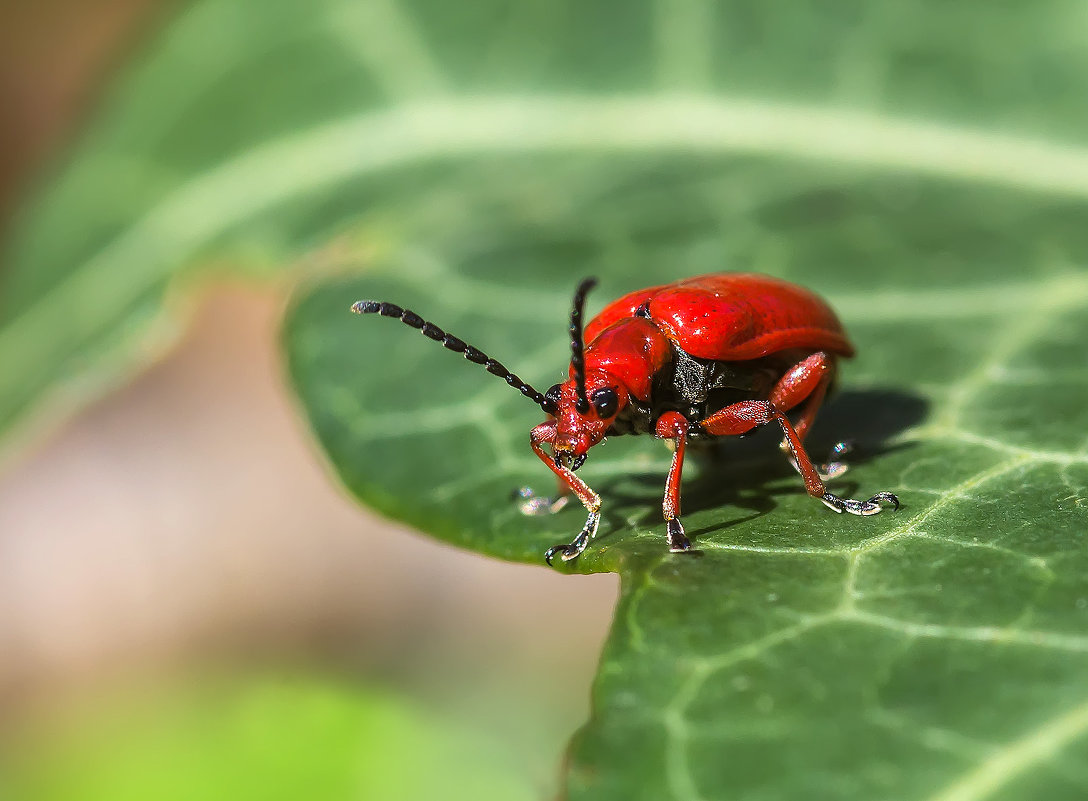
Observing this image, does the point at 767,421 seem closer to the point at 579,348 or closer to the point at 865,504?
the point at 865,504

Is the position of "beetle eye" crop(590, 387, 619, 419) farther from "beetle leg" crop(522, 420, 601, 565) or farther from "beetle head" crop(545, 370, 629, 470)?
"beetle leg" crop(522, 420, 601, 565)

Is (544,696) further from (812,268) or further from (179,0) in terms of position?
(179,0)

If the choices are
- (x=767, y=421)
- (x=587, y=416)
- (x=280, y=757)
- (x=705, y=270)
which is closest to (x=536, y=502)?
(x=587, y=416)

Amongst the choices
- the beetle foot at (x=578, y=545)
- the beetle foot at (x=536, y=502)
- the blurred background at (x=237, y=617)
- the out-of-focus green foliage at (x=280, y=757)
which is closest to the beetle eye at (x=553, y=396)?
the beetle foot at (x=536, y=502)

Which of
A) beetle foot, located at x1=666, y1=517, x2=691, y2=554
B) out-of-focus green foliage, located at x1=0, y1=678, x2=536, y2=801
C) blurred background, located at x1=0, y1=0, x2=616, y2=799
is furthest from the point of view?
blurred background, located at x1=0, y1=0, x2=616, y2=799

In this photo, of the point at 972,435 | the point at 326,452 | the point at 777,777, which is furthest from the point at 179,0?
the point at 777,777

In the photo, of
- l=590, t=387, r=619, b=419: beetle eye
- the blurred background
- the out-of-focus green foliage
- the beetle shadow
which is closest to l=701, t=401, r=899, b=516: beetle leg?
the beetle shadow
